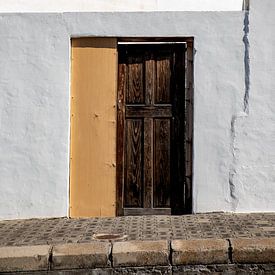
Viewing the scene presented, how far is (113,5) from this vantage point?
7.45 metres

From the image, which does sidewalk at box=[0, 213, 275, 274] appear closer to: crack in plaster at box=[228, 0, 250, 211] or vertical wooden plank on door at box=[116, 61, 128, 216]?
crack in plaster at box=[228, 0, 250, 211]

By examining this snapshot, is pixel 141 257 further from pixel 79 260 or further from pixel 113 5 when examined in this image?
pixel 113 5

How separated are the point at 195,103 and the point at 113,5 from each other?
5.46 feet

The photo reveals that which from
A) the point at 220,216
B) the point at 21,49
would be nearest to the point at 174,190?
the point at 220,216

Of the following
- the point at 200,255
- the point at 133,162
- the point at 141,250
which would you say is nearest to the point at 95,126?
the point at 133,162

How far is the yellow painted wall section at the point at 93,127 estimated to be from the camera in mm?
7176

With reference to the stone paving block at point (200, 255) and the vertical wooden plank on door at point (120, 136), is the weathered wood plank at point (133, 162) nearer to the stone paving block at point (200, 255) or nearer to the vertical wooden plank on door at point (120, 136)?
the vertical wooden plank on door at point (120, 136)

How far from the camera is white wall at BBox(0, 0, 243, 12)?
24.3ft

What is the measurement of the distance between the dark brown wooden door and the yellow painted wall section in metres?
0.13

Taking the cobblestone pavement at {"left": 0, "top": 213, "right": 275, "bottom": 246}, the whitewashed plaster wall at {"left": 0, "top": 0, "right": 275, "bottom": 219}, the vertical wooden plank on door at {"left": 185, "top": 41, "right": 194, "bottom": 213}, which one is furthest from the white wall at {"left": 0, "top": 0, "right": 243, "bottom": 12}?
the cobblestone pavement at {"left": 0, "top": 213, "right": 275, "bottom": 246}

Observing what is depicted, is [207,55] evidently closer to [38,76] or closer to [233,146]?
[233,146]

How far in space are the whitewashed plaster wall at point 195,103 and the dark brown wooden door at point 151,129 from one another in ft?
0.91

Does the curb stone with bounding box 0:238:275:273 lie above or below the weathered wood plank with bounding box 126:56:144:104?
below

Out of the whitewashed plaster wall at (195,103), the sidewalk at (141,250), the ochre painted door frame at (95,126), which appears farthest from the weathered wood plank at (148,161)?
the sidewalk at (141,250)
